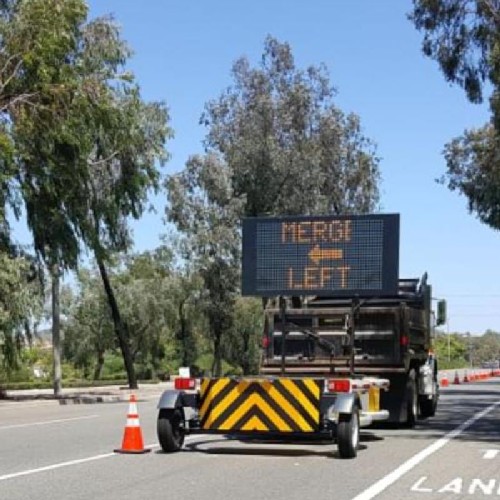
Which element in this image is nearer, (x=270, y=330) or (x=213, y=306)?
(x=270, y=330)

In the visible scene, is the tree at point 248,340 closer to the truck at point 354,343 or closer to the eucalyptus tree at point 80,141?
the eucalyptus tree at point 80,141

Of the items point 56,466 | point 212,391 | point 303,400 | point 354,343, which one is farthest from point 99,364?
point 56,466

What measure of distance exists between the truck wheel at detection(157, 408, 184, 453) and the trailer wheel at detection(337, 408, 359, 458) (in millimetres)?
2441

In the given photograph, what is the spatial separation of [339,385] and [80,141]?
17.5m

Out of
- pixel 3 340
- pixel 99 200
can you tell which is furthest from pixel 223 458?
pixel 99 200

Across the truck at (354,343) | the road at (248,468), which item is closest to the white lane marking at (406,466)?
the road at (248,468)

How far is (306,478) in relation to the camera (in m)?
11.1

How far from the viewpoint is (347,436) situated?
12.9m

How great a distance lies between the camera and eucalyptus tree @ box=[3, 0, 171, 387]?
26172mm

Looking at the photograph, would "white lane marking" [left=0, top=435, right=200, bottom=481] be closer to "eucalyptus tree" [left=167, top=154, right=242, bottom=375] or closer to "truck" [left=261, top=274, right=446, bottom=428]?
"truck" [left=261, top=274, right=446, bottom=428]

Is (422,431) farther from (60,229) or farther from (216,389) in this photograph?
(60,229)

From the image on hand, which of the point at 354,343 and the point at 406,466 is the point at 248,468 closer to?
the point at 406,466

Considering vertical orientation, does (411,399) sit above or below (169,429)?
above

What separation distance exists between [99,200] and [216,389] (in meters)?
21.3
